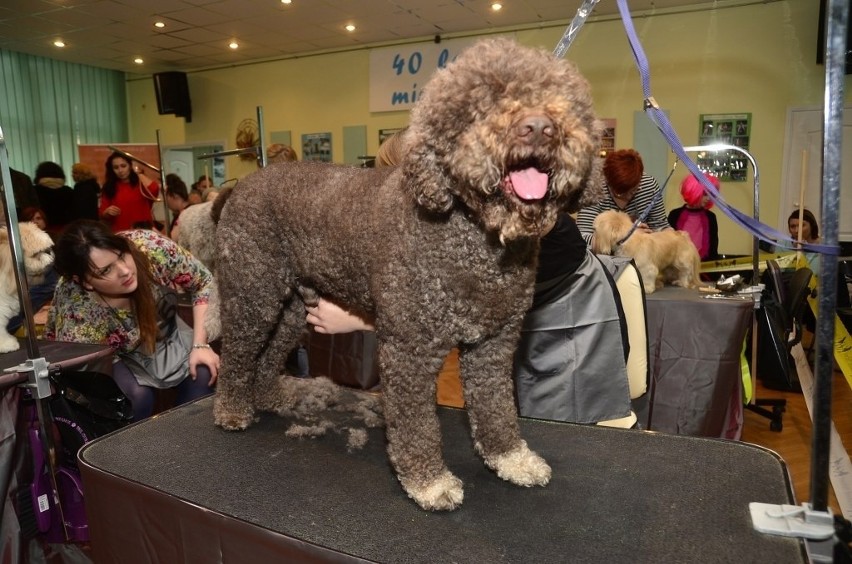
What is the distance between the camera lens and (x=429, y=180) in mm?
902

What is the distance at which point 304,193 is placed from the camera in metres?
1.24

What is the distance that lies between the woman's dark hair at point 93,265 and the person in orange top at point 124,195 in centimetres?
326

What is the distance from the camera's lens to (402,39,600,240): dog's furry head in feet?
2.70

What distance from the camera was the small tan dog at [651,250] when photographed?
9.89ft

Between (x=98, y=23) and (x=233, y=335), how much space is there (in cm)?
598

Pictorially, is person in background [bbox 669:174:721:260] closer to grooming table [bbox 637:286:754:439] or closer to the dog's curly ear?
grooming table [bbox 637:286:754:439]

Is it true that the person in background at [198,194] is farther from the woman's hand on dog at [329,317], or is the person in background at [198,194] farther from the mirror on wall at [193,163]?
the woman's hand on dog at [329,317]

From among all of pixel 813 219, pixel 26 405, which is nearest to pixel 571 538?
pixel 26 405

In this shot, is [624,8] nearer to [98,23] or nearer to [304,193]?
[304,193]

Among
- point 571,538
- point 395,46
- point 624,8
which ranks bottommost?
point 571,538

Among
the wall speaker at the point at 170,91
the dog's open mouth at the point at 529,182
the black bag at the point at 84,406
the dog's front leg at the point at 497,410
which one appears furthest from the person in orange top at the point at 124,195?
the dog's open mouth at the point at 529,182

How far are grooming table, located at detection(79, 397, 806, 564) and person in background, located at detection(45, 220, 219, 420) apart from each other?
2.24ft

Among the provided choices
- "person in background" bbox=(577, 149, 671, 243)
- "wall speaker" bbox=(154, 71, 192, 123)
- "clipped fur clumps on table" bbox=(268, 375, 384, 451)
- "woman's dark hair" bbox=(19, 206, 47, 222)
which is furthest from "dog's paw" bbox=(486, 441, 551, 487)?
"wall speaker" bbox=(154, 71, 192, 123)

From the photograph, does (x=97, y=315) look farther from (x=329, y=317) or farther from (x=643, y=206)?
(x=643, y=206)
